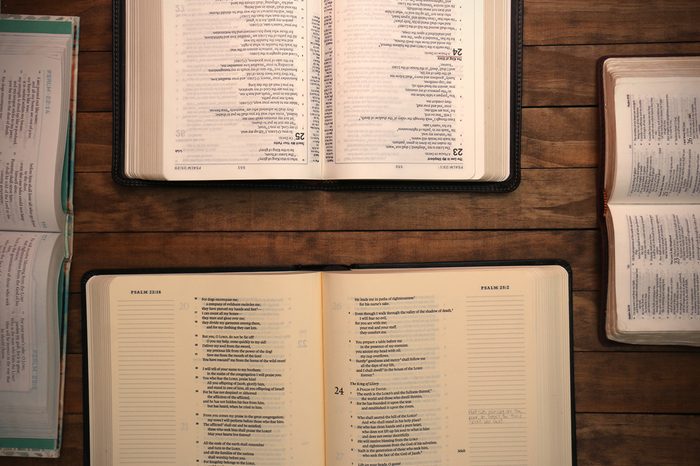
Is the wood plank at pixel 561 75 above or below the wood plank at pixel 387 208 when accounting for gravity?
above

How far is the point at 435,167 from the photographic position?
738mm

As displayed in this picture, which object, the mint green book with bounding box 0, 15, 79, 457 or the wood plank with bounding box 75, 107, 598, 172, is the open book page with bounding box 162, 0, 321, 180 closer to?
the mint green book with bounding box 0, 15, 79, 457

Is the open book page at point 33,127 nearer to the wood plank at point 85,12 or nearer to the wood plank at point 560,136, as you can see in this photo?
the wood plank at point 85,12

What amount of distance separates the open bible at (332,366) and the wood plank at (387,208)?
7 centimetres

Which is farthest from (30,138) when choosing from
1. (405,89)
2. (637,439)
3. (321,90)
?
(637,439)

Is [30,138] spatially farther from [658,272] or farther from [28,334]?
[658,272]

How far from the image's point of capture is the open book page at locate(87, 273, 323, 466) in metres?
0.73

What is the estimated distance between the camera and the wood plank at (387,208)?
2.50 ft

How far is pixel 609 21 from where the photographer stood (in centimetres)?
76

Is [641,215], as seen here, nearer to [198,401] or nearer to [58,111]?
[198,401]

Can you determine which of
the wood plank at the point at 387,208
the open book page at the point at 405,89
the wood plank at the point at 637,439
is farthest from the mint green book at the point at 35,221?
the wood plank at the point at 637,439

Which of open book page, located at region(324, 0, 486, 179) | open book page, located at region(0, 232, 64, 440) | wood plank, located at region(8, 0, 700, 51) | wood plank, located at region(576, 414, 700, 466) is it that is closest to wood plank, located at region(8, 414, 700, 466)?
wood plank, located at region(576, 414, 700, 466)

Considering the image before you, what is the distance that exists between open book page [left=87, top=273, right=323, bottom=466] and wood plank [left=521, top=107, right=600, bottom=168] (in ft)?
1.14

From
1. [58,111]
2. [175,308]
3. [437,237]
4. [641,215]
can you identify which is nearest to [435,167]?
[437,237]
